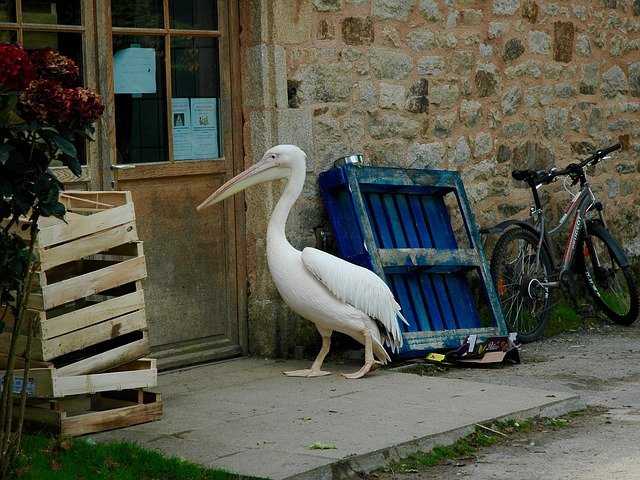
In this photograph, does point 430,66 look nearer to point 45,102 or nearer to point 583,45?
point 583,45

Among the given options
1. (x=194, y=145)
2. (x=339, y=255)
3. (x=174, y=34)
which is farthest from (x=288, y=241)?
(x=174, y=34)

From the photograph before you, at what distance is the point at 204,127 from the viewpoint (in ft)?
26.2

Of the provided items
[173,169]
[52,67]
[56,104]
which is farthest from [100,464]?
[173,169]

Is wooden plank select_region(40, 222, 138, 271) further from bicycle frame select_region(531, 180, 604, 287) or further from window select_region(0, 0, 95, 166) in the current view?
bicycle frame select_region(531, 180, 604, 287)

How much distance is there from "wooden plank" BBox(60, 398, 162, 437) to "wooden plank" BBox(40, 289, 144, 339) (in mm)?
416

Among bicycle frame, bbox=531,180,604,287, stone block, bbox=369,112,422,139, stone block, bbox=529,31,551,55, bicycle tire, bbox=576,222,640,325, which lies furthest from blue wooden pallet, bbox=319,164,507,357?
stone block, bbox=529,31,551,55

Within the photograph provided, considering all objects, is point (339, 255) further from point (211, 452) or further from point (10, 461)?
point (10, 461)

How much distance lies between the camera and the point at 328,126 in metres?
8.30

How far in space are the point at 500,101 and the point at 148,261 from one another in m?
3.42

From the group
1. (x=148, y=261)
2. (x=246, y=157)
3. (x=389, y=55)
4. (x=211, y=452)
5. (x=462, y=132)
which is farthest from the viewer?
(x=462, y=132)

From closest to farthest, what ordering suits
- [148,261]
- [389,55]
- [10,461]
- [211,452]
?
1. [10,461]
2. [211,452]
3. [148,261]
4. [389,55]

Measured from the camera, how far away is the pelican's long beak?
293 inches

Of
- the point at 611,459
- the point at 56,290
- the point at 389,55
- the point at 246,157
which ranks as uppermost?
the point at 389,55

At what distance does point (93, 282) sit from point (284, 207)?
1.75 m
